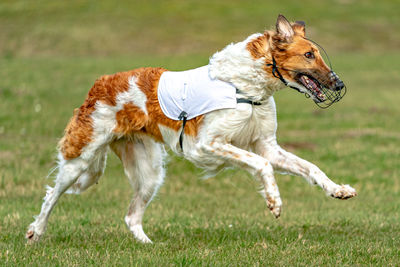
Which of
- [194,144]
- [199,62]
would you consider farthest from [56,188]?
[199,62]

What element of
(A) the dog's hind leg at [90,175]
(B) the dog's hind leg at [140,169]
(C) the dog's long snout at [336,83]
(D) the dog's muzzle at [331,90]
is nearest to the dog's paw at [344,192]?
(D) the dog's muzzle at [331,90]

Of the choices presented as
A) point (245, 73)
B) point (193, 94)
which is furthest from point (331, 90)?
point (193, 94)

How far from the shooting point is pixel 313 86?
19.0ft

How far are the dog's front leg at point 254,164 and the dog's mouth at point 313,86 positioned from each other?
0.73 meters

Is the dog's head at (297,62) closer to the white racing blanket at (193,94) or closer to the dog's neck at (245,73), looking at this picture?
the dog's neck at (245,73)

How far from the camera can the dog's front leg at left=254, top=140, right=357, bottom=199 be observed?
19.0 ft

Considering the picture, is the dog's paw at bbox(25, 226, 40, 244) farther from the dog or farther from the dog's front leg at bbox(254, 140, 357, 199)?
the dog's front leg at bbox(254, 140, 357, 199)

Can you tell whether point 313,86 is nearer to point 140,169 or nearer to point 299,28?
point 299,28

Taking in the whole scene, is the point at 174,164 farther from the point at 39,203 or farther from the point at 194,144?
the point at 194,144

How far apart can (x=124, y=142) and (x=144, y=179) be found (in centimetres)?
46

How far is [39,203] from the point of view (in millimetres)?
8844

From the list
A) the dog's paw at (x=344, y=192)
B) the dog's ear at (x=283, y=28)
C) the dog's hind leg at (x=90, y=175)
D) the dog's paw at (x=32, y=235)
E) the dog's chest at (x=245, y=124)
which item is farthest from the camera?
the dog's hind leg at (x=90, y=175)

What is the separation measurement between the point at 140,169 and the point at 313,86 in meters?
2.24

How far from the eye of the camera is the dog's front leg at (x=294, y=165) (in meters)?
5.80
